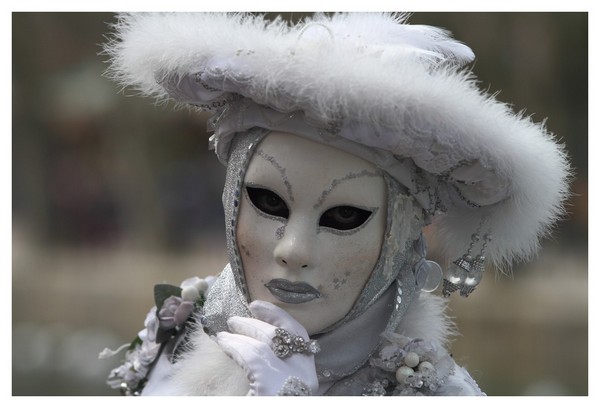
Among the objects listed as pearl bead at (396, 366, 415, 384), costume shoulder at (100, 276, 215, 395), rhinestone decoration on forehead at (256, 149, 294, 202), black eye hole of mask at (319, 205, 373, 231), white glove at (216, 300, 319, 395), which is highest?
rhinestone decoration on forehead at (256, 149, 294, 202)

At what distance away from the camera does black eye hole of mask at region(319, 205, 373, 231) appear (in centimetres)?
162

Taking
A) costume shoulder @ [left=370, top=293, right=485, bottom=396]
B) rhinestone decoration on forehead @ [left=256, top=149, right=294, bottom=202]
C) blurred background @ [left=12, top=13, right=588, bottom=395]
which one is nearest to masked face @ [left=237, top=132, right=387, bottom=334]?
rhinestone decoration on forehead @ [left=256, top=149, right=294, bottom=202]

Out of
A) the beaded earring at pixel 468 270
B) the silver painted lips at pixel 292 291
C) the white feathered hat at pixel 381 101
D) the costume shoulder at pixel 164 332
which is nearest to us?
the white feathered hat at pixel 381 101

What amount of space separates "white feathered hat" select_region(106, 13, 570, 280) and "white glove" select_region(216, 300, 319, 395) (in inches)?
12.9

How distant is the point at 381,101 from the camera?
4.94 ft

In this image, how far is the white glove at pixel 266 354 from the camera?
1573 millimetres

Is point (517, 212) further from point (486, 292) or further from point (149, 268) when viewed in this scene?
point (149, 268)

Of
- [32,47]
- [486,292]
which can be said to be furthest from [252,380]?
[32,47]

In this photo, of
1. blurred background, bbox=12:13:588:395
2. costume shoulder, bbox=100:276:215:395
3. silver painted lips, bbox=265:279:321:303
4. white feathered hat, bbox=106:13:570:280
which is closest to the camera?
white feathered hat, bbox=106:13:570:280

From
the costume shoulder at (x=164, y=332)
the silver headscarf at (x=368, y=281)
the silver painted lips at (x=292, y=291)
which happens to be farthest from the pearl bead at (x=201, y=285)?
the silver painted lips at (x=292, y=291)

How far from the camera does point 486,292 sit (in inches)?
202

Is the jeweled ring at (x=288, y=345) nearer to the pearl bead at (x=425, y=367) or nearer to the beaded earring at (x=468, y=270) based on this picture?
the pearl bead at (x=425, y=367)

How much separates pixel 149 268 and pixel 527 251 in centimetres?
440

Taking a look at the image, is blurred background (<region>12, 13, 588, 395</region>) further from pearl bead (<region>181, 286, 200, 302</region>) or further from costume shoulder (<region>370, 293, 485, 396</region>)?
costume shoulder (<region>370, 293, 485, 396</region>)
